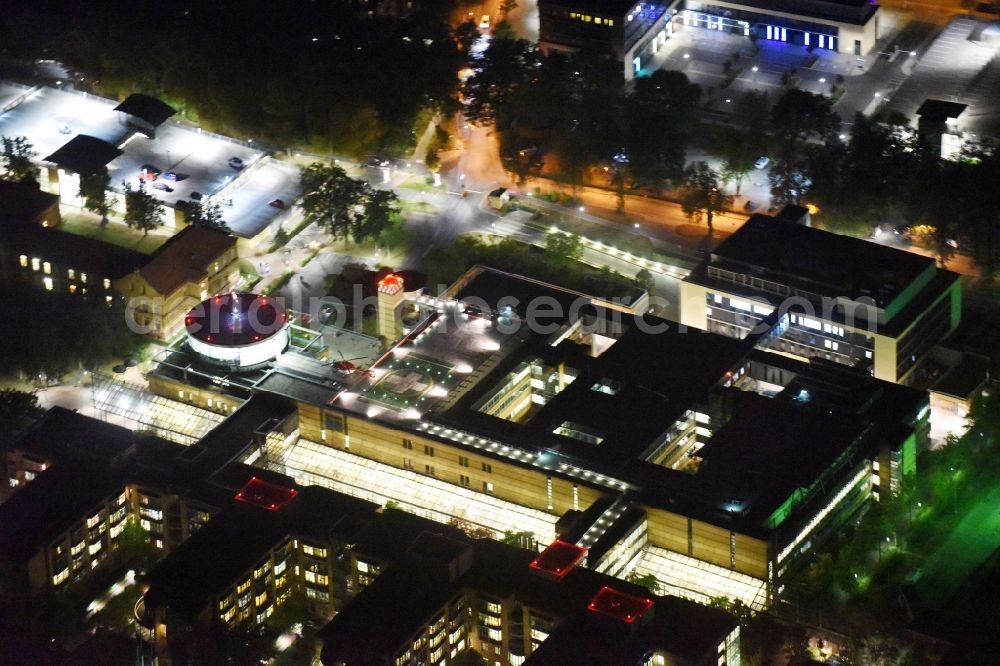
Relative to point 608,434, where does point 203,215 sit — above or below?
below

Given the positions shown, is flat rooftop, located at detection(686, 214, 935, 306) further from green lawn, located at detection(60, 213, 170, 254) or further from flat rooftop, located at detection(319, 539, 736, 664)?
green lawn, located at detection(60, 213, 170, 254)

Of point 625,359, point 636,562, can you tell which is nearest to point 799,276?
point 625,359

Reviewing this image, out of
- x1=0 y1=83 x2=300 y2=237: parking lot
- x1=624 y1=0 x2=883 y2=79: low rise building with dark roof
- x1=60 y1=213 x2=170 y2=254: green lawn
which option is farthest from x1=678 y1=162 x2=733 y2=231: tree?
x1=60 y1=213 x2=170 y2=254: green lawn

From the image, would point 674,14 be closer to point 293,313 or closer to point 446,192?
point 446,192

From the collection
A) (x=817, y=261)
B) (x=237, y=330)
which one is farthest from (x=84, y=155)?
(x=817, y=261)

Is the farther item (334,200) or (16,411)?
(334,200)

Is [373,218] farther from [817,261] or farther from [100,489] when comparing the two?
[100,489]
